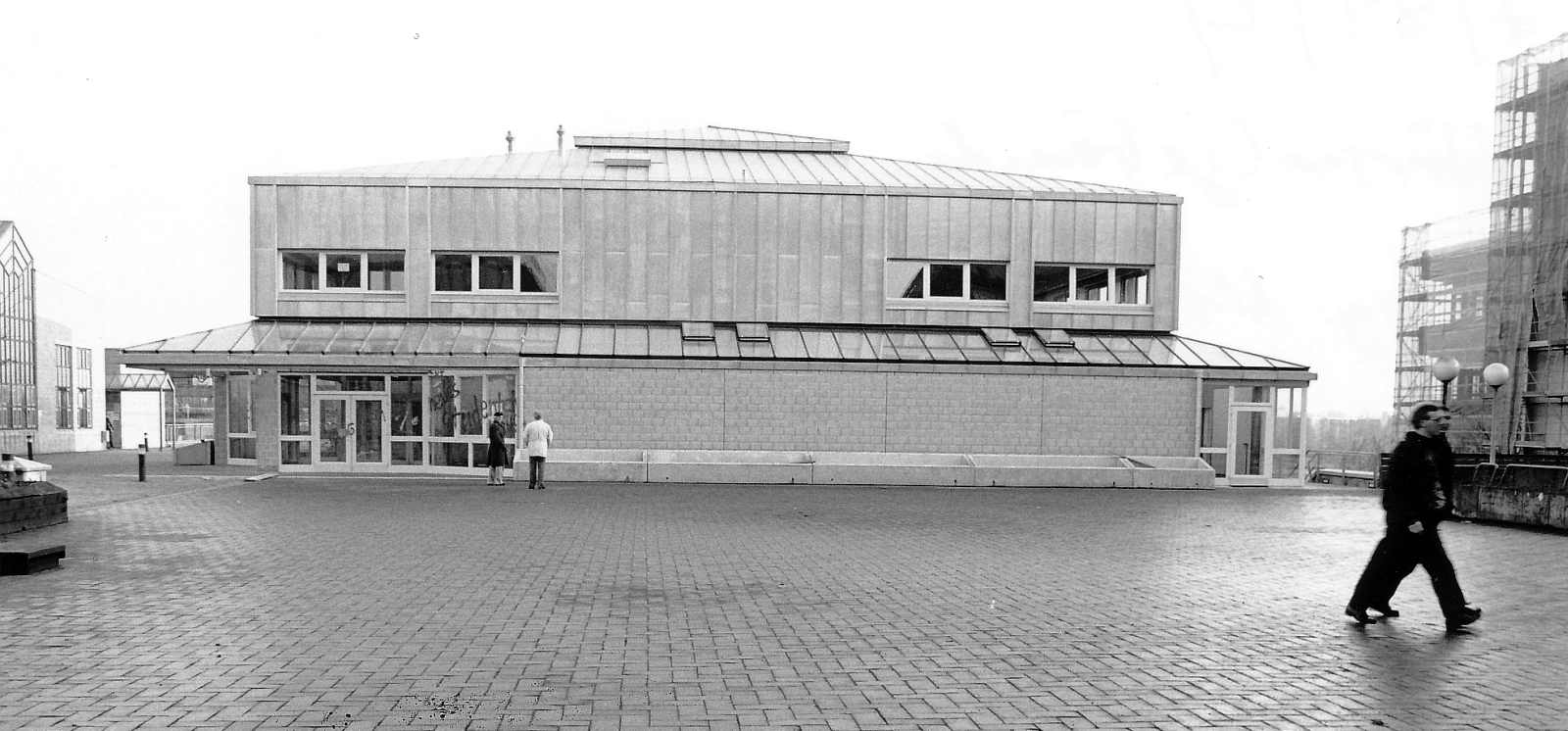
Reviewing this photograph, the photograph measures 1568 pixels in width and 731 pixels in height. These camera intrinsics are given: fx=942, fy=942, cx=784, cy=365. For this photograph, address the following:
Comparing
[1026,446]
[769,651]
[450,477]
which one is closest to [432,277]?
[450,477]

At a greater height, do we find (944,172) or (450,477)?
(944,172)

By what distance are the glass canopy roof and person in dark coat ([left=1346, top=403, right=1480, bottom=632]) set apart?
16193 mm

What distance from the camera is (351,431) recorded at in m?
23.2

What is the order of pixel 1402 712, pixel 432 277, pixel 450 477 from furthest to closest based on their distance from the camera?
1. pixel 432 277
2. pixel 450 477
3. pixel 1402 712

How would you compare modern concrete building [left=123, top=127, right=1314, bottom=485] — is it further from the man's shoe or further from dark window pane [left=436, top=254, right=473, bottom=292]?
the man's shoe

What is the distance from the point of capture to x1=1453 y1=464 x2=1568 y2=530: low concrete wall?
13.7 meters

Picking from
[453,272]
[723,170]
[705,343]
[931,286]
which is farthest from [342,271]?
[931,286]

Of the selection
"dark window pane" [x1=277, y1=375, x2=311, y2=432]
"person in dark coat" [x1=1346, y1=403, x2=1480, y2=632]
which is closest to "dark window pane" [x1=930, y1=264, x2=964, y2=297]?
"dark window pane" [x1=277, y1=375, x2=311, y2=432]

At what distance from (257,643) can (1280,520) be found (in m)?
14.6

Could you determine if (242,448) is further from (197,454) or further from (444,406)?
(444,406)

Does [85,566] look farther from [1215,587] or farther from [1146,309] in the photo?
[1146,309]

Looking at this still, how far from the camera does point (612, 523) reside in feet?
43.2

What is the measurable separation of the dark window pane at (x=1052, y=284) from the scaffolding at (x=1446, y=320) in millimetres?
19722

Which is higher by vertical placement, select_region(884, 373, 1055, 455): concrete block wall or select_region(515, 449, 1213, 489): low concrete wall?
select_region(884, 373, 1055, 455): concrete block wall
